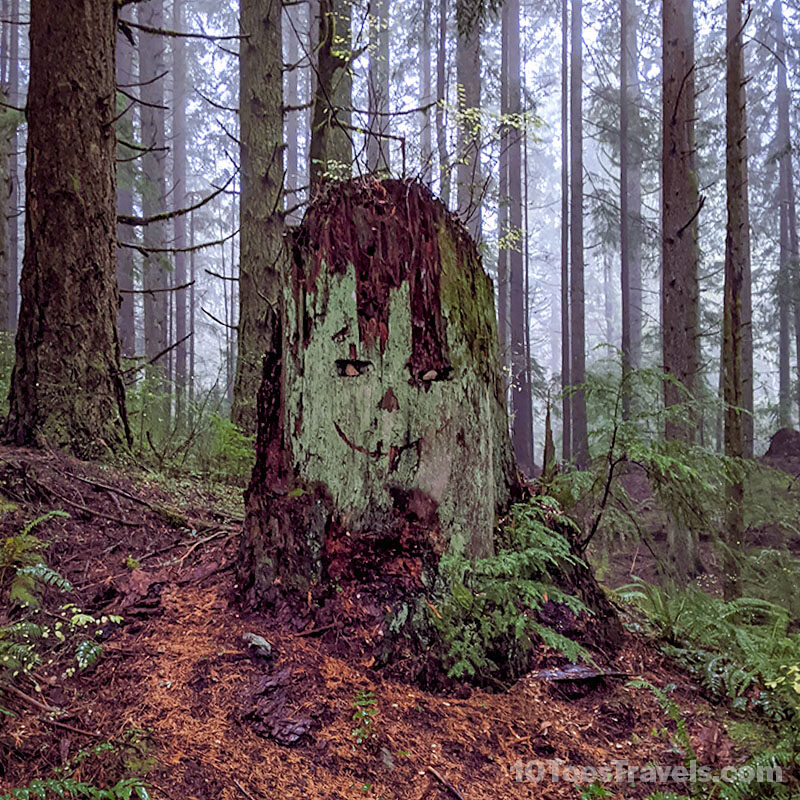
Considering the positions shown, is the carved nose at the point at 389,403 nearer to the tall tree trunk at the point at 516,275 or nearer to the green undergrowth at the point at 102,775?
the green undergrowth at the point at 102,775

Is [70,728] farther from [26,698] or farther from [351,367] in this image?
[351,367]

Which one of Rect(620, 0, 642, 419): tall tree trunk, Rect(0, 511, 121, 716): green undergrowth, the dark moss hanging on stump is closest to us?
Rect(0, 511, 121, 716): green undergrowth

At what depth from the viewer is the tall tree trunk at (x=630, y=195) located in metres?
17.4

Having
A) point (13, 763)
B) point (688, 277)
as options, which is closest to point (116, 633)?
point (13, 763)

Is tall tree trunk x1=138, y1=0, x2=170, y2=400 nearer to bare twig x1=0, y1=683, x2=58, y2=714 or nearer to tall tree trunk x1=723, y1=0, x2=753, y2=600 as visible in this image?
tall tree trunk x1=723, y1=0, x2=753, y2=600

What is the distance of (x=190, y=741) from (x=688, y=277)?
8.84 metres

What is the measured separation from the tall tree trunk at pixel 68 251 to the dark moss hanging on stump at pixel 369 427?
2094 millimetres

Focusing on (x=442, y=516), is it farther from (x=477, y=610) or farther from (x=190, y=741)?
(x=190, y=741)

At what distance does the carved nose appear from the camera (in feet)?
9.36

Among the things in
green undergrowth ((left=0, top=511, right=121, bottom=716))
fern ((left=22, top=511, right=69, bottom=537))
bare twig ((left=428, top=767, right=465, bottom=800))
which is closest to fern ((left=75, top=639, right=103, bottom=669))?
green undergrowth ((left=0, top=511, right=121, bottom=716))

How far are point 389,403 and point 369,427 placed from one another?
0.48ft

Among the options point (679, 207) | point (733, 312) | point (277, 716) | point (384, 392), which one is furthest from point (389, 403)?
point (679, 207)

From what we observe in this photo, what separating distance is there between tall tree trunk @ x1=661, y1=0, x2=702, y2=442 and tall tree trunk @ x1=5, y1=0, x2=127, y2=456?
7.28 metres

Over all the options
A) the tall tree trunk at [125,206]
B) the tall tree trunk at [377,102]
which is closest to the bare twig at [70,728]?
the tall tree trunk at [377,102]
